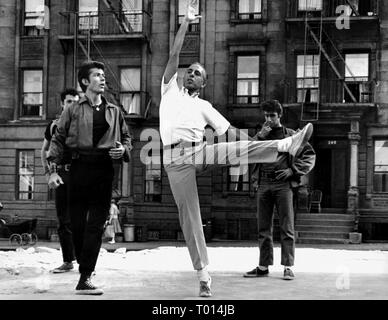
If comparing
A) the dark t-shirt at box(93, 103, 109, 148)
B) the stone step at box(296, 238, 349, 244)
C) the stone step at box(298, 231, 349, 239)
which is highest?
the dark t-shirt at box(93, 103, 109, 148)

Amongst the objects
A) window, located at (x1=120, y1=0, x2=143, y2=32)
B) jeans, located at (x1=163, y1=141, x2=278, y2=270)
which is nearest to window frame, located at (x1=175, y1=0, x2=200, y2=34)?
window, located at (x1=120, y1=0, x2=143, y2=32)

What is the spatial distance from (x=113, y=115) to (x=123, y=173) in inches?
859

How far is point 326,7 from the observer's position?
27906 mm

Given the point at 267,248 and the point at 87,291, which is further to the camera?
the point at 267,248

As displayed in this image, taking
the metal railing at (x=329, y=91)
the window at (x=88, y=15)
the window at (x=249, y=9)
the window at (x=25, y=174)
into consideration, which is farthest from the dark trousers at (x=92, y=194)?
the window at (x=25, y=174)

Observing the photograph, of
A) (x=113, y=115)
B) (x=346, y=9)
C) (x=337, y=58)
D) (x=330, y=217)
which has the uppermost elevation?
(x=346, y=9)

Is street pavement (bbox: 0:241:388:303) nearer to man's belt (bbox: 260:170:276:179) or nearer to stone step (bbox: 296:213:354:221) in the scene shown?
man's belt (bbox: 260:170:276:179)

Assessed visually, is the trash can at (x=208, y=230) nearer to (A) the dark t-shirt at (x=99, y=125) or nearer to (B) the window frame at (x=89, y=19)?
(B) the window frame at (x=89, y=19)

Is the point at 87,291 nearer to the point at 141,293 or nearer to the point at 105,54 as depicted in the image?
the point at 141,293

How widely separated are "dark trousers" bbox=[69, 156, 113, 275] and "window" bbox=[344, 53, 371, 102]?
847 inches

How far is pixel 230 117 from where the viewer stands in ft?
92.8

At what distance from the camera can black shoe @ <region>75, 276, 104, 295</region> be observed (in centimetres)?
655

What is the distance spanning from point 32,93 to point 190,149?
24264mm
